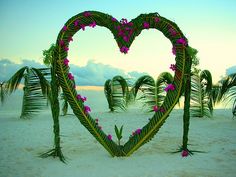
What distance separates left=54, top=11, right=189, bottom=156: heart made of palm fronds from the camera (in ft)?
21.3

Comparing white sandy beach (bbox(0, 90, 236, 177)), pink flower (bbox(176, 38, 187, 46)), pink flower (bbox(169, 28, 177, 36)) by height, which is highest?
pink flower (bbox(169, 28, 177, 36))

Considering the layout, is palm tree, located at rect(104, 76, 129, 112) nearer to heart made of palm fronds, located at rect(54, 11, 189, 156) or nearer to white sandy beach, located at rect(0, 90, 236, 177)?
white sandy beach, located at rect(0, 90, 236, 177)

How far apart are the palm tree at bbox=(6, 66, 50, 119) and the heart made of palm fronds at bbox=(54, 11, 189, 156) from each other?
6.71 meters

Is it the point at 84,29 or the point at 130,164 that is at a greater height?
the point at 84,29

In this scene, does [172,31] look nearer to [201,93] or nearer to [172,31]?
[172,31]

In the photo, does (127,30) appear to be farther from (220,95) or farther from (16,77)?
(16,77)

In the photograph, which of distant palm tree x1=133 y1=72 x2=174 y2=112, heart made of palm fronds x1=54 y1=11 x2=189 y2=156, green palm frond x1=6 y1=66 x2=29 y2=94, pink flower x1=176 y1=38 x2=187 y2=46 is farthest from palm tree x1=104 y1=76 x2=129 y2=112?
pink flower x1=176 y1=38 x2=187 y2=46

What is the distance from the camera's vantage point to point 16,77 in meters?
13.4

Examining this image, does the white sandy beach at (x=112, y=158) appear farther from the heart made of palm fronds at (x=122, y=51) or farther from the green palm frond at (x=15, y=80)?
the green palm frond at (x=15, y=80)

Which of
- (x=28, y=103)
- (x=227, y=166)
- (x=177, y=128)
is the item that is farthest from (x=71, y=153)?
(x=28, y=103)

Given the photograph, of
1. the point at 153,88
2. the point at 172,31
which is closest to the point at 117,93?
the point at 153,88

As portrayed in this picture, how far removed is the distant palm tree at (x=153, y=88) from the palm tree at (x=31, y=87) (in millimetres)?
4886

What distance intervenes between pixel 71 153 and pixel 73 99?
1328 mm

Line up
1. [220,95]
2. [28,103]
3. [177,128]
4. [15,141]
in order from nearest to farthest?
1. [15,141]
2. [177,128]
3. [220,95]
4. [28,103]
